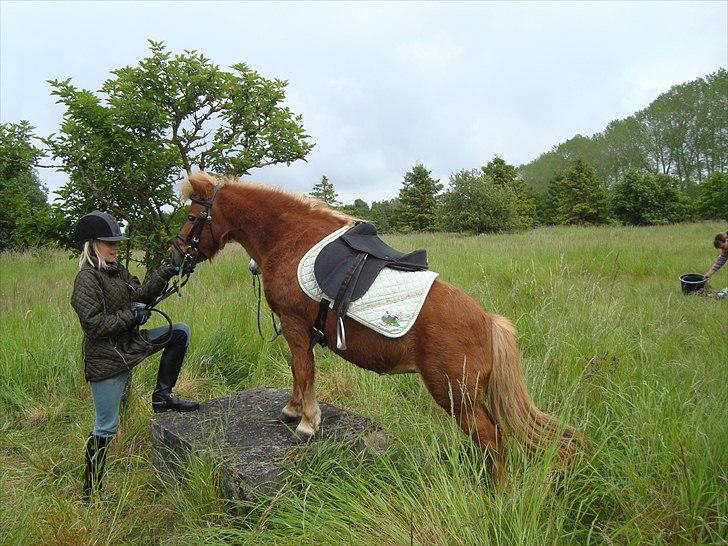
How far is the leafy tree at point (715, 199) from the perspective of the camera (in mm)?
29656

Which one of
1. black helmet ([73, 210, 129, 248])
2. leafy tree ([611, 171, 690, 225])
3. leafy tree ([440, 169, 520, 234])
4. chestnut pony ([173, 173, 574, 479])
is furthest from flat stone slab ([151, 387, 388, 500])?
leafy tree ([611, 171, 690, 225])

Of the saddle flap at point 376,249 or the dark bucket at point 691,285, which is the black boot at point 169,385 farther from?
the dark bucket at point 691,285

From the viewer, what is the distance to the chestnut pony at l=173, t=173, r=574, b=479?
273 cm

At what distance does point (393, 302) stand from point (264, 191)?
1246 mm

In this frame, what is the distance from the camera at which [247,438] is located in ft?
11.3

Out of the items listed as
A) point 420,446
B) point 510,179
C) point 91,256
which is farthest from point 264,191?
point 510,179

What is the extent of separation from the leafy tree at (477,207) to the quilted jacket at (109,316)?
23312 millimetres

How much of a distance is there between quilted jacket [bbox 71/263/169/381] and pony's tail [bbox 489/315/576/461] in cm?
234

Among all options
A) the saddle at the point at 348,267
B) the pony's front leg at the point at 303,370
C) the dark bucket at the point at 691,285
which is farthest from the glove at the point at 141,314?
the dark bucket at the point at 691,285

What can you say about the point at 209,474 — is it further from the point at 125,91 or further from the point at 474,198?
the point at 474,198

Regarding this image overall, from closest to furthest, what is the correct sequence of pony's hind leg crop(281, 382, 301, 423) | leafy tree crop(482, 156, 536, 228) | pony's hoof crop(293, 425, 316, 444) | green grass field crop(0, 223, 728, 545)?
green grass field crop(0, 223, 728, 545) → pony's hoof crop(293, 425, 316, 444) → pony's hind leg crop(281, 382, 301, 423) → leafy tree crop(482, 156, 536, 228)

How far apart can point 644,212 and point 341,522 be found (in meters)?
35.9

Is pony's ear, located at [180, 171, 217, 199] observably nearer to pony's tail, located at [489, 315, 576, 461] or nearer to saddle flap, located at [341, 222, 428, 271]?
saddle flap, located at [341, 222, 428, 271]

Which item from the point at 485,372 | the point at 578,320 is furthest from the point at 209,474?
the point at 578,320
